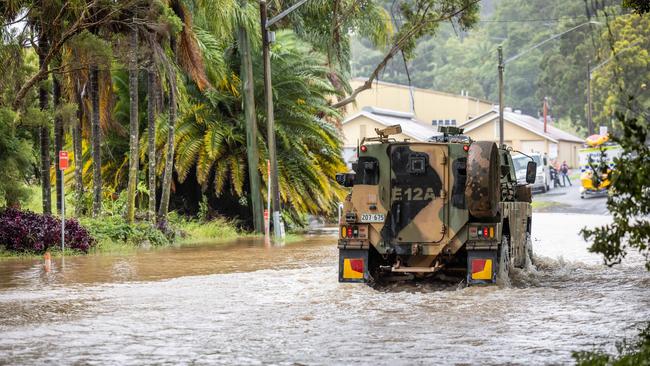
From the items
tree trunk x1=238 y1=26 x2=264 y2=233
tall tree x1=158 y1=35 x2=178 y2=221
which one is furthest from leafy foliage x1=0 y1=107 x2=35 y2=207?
tree trunk x1=238 y1=26 x2=264 y2=233

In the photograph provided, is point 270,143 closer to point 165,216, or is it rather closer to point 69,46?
point 165,216

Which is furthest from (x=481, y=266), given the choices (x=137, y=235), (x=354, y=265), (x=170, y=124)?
(x=170, y=124)

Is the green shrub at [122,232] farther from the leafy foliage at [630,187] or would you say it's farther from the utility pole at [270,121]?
the leafy foliage at [630,187]

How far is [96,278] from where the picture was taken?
19.4 metres

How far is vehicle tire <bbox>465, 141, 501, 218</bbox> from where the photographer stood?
602 inches

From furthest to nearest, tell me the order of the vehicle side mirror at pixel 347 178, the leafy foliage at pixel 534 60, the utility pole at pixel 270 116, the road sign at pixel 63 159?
the leafy foliage at pixel 534 60, the utility pole at pixel 270 116, the road sign at pixel 63 159, the vehicle side mirror at pixel 347 178

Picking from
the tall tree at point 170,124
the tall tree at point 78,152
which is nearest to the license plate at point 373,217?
the tall tree at point 170,124

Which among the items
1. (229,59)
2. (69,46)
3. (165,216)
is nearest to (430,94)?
(229,59)

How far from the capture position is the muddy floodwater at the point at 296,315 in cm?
1109

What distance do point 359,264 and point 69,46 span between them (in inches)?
437

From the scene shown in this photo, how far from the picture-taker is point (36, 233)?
24.8 meters

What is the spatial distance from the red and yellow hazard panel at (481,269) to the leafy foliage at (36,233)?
11990mm

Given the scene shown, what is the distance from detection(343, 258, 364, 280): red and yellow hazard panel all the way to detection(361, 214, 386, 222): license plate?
0.60 m

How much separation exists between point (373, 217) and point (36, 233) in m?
11.0
